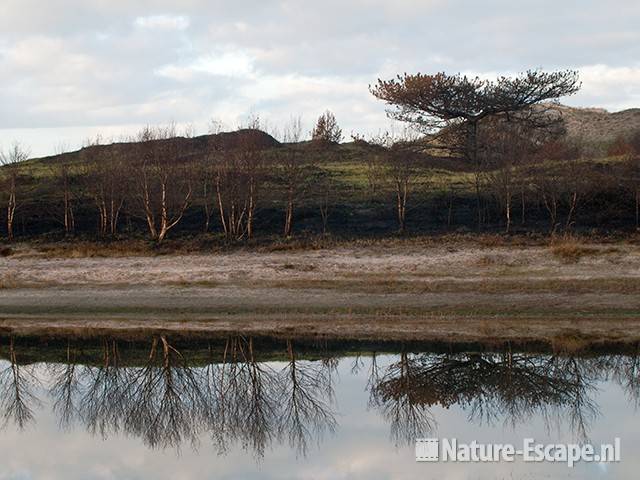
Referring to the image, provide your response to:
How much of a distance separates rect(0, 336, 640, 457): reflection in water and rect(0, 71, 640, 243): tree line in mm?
16757

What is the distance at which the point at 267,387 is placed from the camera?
19250mm

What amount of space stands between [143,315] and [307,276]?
22.1 ft

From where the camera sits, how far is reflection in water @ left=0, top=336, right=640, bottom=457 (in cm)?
1623

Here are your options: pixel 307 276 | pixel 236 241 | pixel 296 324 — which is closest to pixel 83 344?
pixel 296 324

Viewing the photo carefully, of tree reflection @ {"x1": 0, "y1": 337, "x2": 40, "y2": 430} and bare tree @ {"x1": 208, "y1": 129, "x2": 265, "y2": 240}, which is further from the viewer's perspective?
bare tree @ {"x1": 208, "y1": 129, "x2": 265, "y2": 240}

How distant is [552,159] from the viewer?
4584 centimetres

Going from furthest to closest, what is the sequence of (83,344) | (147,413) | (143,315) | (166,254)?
(166,254)
(143,315)
(83,344)
(147,413)

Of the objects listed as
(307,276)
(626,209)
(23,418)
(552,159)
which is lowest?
(23,418)

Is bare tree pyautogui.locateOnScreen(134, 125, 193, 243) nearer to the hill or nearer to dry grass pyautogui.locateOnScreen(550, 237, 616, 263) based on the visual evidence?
dry grass pyautogui.locateOnScreen(550, 237, 616, 263)

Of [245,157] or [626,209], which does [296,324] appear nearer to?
[245,157]

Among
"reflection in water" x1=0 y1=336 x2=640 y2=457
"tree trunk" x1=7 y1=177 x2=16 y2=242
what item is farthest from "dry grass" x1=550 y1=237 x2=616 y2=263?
"tree trunk" x1=7 y1=177 x2=16 y2=242

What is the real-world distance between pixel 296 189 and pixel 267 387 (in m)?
24.7

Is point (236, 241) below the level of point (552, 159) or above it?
below

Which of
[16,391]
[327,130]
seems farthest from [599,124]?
[16,391]
